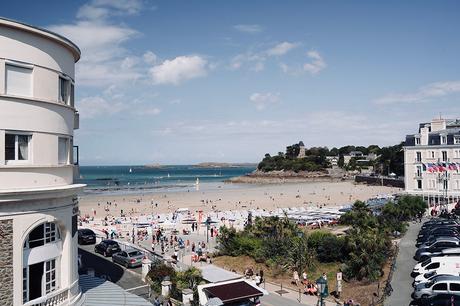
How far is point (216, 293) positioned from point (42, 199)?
9283mm

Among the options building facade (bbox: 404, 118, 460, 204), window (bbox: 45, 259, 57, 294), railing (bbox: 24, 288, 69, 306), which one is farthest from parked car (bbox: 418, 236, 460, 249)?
building facade (bbox: 404, 118, 460, 204)

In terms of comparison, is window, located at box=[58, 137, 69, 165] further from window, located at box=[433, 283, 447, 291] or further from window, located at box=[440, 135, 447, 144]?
window, located at box=[440, 135, 447, 144]

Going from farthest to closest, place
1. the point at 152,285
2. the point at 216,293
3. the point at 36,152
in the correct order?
the point at 152,285 < the point at 216,293 < the point at 36,152

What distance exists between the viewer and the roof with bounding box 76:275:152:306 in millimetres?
14258

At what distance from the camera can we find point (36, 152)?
39.8 feet

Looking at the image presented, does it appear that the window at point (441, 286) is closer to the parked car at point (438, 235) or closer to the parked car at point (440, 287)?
the parked car at point (440, 287)

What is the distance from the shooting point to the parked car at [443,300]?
18692 millimetres

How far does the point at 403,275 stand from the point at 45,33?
22363mm

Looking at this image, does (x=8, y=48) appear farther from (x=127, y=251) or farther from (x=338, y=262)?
(x=338, y=262)

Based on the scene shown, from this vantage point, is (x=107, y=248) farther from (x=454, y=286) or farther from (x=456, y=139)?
(x=456, y=139)

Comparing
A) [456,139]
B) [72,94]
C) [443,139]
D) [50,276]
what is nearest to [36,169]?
[72,94]

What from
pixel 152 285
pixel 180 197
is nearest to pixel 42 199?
pixel 152 285

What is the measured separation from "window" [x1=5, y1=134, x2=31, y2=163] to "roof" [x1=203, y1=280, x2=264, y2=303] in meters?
10.1

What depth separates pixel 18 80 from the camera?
1191cm
